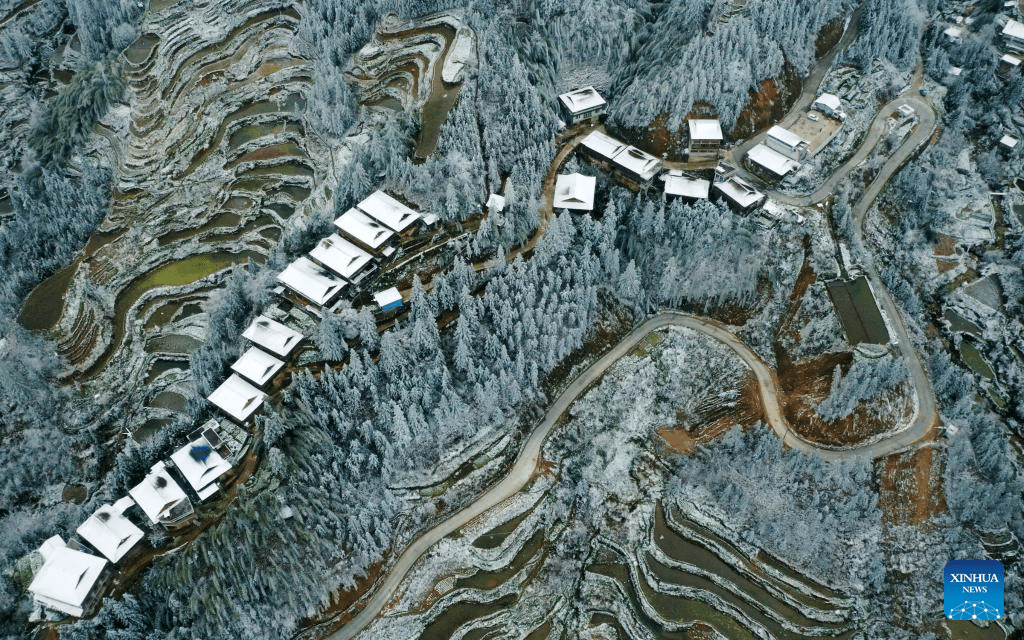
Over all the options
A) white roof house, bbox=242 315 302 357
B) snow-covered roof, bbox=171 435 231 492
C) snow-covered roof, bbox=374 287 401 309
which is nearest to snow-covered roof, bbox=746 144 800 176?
snow-covered roof, bbox=374 287 401 309

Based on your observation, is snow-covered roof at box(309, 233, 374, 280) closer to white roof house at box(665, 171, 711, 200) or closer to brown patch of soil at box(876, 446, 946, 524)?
white roof house at box(665, 171, 711, 200)

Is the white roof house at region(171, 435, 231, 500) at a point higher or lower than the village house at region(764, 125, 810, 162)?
lower

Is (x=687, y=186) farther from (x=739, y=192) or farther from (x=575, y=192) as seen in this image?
(x=575, y=192)

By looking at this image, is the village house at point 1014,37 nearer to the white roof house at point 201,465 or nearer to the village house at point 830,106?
the village house at point 830,106

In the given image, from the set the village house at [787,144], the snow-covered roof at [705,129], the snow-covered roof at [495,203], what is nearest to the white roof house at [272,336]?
the snow-covered roof at [495,203]

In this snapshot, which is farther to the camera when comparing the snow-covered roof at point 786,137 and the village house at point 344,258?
the snow-covered roof at point 786,137

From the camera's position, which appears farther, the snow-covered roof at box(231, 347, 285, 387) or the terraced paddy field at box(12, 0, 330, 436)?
the terraced paddy field at box(12, 0, 330, 436)

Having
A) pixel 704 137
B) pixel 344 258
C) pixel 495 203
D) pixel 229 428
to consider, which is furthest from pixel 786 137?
pixel 229 428
